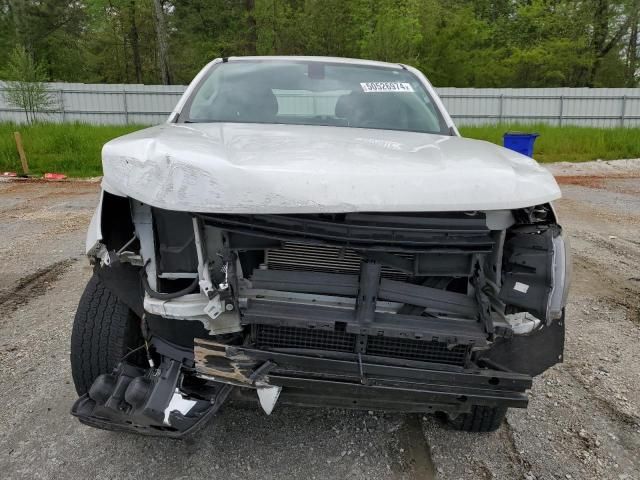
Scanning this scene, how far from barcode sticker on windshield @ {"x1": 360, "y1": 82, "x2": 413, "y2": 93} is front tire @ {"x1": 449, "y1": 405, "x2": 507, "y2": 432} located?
2078mm

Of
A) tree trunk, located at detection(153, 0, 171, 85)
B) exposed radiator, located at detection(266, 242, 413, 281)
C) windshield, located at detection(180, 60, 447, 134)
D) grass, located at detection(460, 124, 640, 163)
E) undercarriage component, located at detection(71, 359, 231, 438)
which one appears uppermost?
tree trunk, located at detection(153, 0, 171, 85)

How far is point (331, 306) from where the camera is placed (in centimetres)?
192

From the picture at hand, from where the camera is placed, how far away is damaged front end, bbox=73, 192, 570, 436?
1.81 m

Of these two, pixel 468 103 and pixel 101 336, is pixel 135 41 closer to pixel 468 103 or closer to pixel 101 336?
pixel 468 103

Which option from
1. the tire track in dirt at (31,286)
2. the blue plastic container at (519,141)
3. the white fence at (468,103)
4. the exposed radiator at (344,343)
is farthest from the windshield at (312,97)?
the white fence at (468,103)

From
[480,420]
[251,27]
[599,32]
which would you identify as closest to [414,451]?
[480,420]

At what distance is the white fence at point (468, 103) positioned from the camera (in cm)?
1903

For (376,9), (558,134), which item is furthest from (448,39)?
(558,134)

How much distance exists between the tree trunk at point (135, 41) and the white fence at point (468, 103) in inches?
447

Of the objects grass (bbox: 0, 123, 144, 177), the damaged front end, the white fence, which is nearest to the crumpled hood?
the damaged front end

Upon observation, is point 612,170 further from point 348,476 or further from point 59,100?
Answer: point 59,100

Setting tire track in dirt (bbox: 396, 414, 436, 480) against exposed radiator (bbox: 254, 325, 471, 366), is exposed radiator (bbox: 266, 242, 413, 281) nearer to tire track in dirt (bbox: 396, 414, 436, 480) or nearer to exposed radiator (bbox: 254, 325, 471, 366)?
exposed radiator (bbox: 254, 325, 471, 366)

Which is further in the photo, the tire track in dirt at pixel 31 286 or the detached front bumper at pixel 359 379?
the tire track in dirt at pixel 31 286

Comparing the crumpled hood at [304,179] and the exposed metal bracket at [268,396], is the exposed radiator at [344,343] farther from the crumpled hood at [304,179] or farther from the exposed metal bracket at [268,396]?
the crumpled hood at [304,179]
